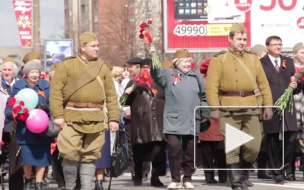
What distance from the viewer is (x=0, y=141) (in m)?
13.6

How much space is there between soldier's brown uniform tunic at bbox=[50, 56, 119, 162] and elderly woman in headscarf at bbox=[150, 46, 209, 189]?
105 inches

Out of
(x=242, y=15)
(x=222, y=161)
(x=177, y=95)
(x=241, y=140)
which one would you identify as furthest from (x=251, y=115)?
(x=242, y=15)

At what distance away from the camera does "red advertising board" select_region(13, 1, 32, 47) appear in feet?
135

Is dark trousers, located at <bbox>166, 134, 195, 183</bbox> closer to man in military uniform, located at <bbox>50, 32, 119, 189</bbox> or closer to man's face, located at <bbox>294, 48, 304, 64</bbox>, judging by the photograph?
man's face, located at <bbox>294, 48, 304, 64</bbox>

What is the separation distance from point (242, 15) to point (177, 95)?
21032 millimetres

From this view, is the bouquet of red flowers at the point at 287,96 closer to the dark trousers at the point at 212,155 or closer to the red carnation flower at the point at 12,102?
the dark trousers at the point at 212,155

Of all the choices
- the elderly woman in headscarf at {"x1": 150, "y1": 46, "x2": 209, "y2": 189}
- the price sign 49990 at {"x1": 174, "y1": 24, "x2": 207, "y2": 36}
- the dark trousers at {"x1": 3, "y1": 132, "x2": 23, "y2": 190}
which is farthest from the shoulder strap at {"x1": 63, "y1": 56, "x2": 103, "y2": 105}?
the price sign 49990 at {"x1": 174, "y1": 24, "x2": 207, "y2": 36}

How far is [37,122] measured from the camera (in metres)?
13.3

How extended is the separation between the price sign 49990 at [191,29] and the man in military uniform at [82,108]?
23292 mm

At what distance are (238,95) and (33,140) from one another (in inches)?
107

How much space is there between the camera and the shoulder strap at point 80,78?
11680 mm

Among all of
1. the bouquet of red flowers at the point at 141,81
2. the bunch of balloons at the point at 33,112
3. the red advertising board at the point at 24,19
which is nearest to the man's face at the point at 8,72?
the bouquet of red flowers at the point at 141,81

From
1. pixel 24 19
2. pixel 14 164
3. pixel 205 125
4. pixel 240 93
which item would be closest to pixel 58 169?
pixel 14 164

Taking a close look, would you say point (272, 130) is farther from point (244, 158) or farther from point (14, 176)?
point (14, 176)
